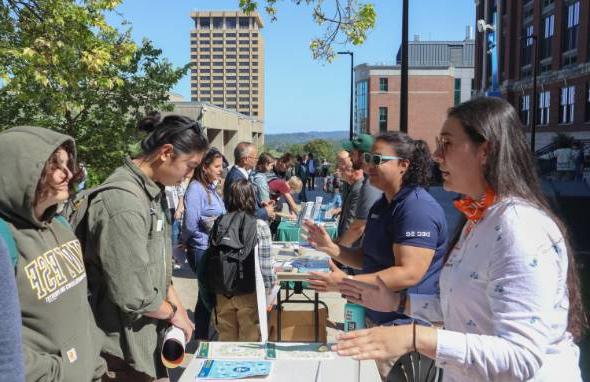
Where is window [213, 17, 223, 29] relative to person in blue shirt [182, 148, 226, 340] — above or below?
above

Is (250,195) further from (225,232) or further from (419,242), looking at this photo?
(419,242)

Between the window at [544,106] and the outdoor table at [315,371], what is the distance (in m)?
41.1

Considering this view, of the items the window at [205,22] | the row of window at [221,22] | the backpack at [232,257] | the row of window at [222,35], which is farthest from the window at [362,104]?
the backpack at [232,257]

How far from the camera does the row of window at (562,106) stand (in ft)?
111

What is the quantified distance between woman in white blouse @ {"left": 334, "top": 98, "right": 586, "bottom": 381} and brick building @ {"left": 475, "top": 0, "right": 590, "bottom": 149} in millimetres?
36238

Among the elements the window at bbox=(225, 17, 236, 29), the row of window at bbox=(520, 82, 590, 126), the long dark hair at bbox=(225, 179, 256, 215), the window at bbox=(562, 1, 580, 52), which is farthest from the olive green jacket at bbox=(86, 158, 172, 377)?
the window at bbox=(225, 17, 236, 29)

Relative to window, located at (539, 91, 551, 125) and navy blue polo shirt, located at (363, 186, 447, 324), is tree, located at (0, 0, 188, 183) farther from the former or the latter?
window, located at (539, 91, 551, 125)

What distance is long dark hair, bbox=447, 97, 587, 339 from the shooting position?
1.66m

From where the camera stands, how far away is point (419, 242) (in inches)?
108

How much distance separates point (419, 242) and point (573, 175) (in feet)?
86.3

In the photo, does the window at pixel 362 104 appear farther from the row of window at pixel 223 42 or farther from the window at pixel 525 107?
the row of window at pixel 223 42

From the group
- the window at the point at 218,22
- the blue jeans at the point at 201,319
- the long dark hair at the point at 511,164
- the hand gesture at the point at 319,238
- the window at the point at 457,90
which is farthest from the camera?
the window at the point at 218,22

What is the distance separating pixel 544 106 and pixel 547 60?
3424 mm

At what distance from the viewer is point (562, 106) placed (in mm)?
36906
